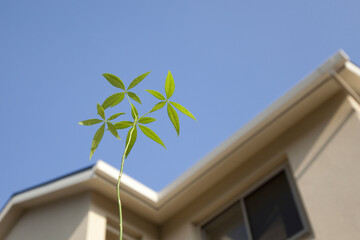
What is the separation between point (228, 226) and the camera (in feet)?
17.9

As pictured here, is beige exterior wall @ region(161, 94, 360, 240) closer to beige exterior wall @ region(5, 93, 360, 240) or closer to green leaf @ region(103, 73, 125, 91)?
beige exterior wall @ region(5, 93, 360, 240)

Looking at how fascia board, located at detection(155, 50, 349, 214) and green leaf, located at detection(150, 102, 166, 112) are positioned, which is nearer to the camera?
green leaf, located at detection(150, 102, 166, 112)

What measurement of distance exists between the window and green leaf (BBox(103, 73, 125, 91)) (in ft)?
13.4

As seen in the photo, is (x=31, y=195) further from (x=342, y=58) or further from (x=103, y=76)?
(x=103, y=76)

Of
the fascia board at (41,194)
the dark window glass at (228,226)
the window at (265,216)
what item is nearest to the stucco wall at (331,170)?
the window at (265,216)

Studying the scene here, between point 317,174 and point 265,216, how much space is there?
0.73 metres

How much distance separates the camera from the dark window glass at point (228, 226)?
206 inches

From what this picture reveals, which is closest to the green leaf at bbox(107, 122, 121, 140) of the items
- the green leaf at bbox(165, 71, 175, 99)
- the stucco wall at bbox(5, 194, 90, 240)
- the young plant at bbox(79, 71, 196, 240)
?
the young plant at bbox(79, 71, 196, 240)

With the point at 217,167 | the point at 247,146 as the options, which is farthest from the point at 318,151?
the point at 217,167

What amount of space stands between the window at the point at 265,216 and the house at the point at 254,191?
0.04 ft

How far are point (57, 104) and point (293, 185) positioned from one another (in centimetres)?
257

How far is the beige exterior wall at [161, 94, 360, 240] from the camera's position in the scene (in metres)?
4.23

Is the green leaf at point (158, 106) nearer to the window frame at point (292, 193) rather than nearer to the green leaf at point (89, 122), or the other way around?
the green leaf at point (89, 122)

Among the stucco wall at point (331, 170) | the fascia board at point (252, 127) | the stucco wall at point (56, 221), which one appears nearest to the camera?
the stucco wall at point (331, 170)
